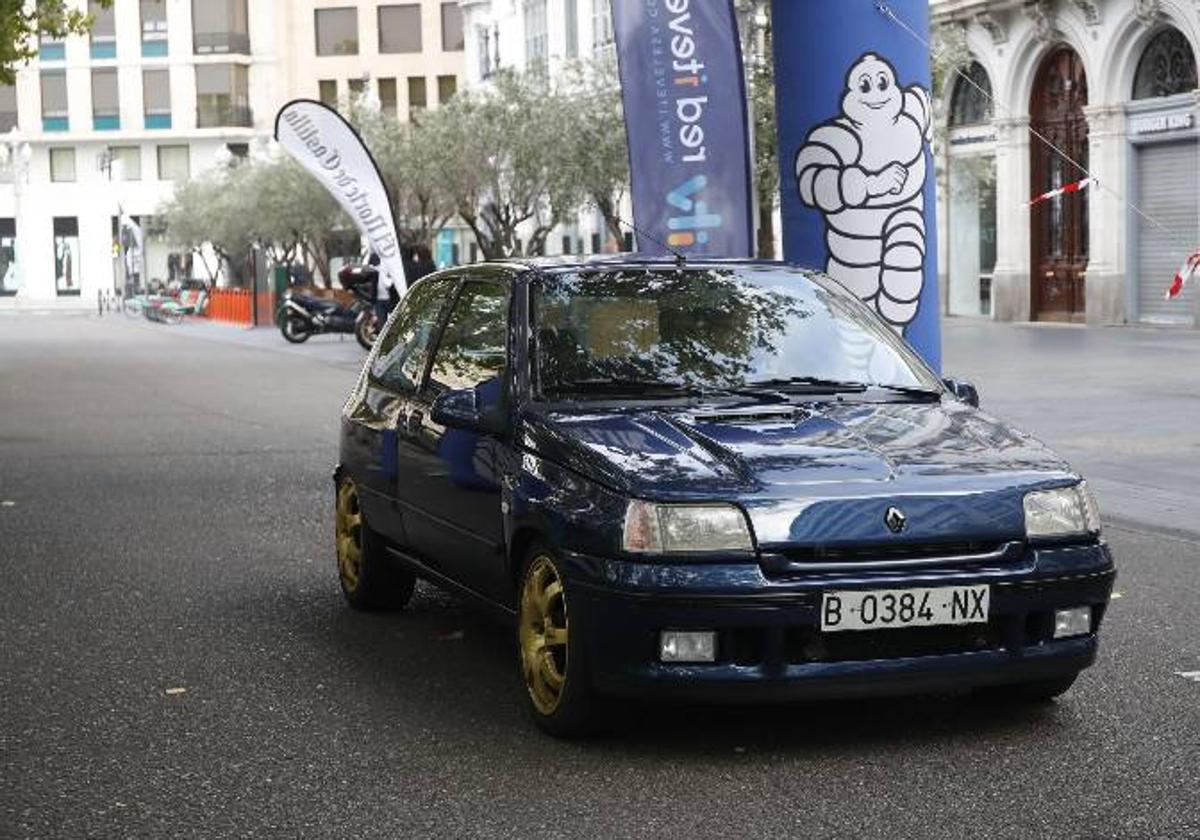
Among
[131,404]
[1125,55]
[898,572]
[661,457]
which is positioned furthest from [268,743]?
[1125,55]

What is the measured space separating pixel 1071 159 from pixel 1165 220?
2.25m

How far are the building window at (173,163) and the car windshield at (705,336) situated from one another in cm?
9173

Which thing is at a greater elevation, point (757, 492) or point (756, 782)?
point (757, 492)

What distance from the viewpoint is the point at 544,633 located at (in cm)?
653

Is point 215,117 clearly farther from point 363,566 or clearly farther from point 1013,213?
point 363,566

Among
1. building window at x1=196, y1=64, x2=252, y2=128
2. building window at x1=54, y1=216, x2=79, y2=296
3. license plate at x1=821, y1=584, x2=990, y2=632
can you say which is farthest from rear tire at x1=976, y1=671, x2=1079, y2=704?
building window at x1=54, y1=216, x2=79, y2=296

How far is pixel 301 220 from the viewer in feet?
208

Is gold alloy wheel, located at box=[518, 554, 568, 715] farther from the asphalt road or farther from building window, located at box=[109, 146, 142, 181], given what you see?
building window, located at box=[109, 146, 142, 181]

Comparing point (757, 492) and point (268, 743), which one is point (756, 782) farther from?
point (268, 743)

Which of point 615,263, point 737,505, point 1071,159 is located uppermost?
point 1071,159

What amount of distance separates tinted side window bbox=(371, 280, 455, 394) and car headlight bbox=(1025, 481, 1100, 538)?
2.65 meters

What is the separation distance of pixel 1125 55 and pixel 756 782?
105 ft

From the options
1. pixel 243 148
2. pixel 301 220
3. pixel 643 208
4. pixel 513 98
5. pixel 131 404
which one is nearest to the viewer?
pixel 643 208

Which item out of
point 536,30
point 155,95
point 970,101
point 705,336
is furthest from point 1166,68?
point 155,95
